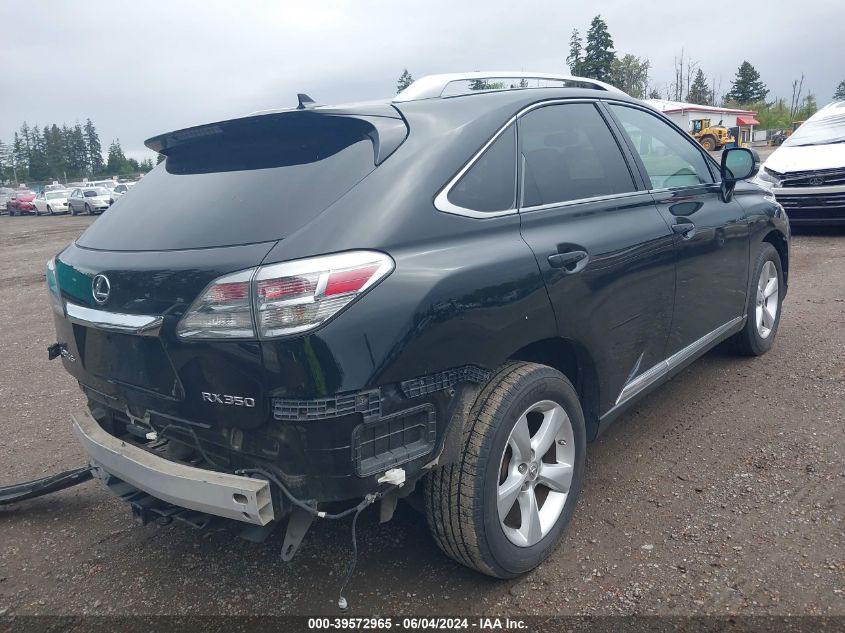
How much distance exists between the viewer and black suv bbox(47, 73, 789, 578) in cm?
199

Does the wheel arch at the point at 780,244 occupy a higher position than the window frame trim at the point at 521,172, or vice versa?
the window frame trim at the point at 521,172

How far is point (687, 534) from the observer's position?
2.74 meters

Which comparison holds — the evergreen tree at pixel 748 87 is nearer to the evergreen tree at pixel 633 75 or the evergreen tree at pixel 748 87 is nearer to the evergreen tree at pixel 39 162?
the evergreen tree at pixel 633 75

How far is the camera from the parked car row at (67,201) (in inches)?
1384

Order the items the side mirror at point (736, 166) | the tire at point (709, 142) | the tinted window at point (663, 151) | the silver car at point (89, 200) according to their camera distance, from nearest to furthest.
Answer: the tinted window at point (663, 151) < the side mirror at point (736, 166) < the silver car at point (89, 200) < the tire at point (709, 142)

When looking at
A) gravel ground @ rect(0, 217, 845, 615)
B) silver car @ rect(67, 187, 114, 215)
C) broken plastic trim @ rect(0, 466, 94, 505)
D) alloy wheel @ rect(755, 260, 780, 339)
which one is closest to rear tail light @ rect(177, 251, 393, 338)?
gravel ground @ rect(0, 217, 845, 615)

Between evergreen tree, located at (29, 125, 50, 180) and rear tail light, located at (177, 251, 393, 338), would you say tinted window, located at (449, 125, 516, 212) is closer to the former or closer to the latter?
rear tail light, located at (177, 251, 393, 338)

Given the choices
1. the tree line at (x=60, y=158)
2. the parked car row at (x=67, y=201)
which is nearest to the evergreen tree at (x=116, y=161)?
the tree line at (x=60, y=158)

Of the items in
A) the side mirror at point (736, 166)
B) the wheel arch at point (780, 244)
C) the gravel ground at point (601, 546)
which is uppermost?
the side mirror at point (736, 166)

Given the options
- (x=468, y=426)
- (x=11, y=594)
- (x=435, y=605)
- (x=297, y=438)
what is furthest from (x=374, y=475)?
(x=11, y=594)

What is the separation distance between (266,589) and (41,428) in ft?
8.27

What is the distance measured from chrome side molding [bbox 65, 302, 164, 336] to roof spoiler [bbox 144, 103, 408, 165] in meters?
0.77

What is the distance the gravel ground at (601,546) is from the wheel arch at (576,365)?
442 mm

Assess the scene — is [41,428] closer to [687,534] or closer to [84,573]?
[84,573]
